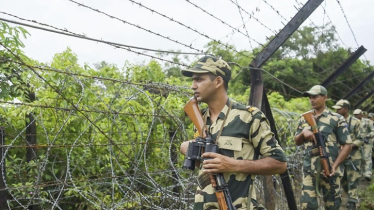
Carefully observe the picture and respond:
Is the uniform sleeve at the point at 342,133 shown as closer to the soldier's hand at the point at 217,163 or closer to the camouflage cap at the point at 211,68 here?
the camouflage cap at the point at 211,68

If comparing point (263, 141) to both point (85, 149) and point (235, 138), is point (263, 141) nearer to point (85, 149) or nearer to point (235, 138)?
point (235, 138)

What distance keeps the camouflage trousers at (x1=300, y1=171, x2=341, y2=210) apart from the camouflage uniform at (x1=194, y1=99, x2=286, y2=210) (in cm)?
265

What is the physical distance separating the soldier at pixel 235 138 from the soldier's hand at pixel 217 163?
3cm

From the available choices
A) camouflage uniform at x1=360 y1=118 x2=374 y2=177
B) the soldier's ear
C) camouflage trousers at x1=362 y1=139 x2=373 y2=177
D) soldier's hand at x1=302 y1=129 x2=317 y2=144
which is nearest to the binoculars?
the soldier's ear

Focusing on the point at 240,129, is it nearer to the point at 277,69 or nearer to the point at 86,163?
the point at 86,163

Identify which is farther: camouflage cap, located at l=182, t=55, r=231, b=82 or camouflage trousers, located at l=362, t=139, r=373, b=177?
camouflage trousers, located at l=362, t=139, r=373, b=177

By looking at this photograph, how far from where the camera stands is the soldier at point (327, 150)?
17.0 ft

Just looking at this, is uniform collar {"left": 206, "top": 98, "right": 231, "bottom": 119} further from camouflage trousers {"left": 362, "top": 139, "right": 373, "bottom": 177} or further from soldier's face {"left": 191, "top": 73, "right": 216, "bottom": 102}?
camouflage trousers {"left": 362, "top": 139, "right": 373, "bottom": 177}

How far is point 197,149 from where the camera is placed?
101 inches

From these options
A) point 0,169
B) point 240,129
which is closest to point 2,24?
point 0,169

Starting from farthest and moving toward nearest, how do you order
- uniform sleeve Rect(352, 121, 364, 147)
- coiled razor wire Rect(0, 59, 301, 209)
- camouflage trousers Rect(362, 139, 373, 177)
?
1. camouflage trousers Rect(362, 139, 373, 177)
2. uniform sleeve Rect(352, 121, 364, 147)
3. coiled razor wire Rect(0, 59, 301, 209)

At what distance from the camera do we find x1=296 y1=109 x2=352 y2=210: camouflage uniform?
520 cm

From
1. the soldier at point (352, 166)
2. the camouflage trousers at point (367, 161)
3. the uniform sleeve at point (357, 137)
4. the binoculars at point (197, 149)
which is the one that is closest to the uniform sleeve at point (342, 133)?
the soldier at point (352, 166)

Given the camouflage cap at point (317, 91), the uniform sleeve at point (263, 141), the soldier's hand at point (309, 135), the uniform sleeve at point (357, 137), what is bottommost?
the uniform sleeve at point (263, 141)
